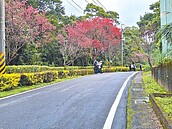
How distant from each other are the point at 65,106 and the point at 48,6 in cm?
3248

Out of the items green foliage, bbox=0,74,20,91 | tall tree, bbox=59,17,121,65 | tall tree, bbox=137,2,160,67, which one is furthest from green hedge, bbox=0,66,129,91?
tall tree, bbox=59,17,121,65

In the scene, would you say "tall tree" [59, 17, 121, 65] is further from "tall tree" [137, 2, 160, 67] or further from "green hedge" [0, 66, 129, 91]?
"green hedge" [0, 66, 129, 91]

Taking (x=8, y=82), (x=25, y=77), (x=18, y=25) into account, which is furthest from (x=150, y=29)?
(x=8, y=82)

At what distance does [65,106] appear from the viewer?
24.8 feet

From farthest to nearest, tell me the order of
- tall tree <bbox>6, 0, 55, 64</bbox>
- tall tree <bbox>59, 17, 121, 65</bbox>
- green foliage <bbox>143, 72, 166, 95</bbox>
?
tall tree <bbox>59, 17, 121, 65</bbox>, tall tree <bbox>6, 0, 55, 64</bbox>, green foliage <bbox>143, 72, 166, 95</bbox>

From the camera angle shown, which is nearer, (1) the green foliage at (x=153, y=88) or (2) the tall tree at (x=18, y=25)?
(1) the green foliage at (x=153, y=88)

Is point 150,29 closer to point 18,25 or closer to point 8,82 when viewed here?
point 18,25

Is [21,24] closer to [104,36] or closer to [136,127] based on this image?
[136,127]

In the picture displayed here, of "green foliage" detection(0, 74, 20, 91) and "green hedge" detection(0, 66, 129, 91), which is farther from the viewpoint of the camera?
"green hedge" detection(0, 66, 129, 91)

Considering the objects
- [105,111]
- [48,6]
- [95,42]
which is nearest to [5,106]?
[105,111]

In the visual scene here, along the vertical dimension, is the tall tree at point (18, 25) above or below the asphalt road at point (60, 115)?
above

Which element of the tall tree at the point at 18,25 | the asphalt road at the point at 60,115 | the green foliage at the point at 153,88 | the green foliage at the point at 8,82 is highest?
the tall tree at the point at 18,25

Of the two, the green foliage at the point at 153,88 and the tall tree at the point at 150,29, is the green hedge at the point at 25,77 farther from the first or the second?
the tall tree at the point at 150,29

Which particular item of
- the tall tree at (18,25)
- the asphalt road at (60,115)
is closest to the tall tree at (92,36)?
the tall tree at (18,25)
